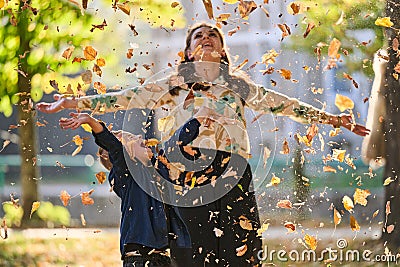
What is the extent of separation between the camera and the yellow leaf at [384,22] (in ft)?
8.50

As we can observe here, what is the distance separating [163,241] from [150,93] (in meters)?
0.48

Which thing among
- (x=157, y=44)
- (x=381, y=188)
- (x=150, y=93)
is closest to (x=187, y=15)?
(x=157, y=44)

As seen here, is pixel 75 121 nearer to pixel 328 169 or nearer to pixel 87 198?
pixel 87 198

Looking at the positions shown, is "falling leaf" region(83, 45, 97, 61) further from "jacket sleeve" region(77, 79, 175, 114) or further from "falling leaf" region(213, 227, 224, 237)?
"falling leaf" region(213, 227, 224, 237)

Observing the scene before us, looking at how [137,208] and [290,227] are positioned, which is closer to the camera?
[137,208]

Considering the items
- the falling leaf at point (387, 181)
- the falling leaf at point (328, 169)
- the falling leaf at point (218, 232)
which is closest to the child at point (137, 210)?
the falling leaf at point (218, 232)

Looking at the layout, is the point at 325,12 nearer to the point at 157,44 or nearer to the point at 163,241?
the point at 157,44

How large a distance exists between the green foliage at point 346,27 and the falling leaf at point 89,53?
0.77m

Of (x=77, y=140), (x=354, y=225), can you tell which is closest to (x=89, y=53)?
(x=77, y=140)

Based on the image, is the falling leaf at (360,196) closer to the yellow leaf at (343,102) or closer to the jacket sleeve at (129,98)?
the yellow leaf at (343,102)

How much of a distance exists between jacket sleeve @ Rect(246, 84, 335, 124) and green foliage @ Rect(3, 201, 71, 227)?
93 centimetres

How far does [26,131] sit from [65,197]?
1.03ft

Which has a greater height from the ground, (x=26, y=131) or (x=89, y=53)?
(x=89, y=53)

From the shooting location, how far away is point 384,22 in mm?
2588
